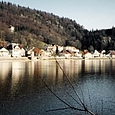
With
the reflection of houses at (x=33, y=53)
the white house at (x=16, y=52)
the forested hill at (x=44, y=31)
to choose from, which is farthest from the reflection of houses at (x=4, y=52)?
the forested hill at (x=44, y=31)

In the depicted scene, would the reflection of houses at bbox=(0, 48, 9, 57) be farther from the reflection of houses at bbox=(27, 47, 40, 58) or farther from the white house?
the reflection of houses at bbox=(27, 47, 40, 58)

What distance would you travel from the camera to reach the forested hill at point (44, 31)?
9531 cm

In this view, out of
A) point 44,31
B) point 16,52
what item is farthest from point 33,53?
point 44,31

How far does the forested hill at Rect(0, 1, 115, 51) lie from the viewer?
95312mm

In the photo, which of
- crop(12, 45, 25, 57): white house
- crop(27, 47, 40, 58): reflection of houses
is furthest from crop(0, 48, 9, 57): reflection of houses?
crop(27, 47, 40, 58): reflection of houses

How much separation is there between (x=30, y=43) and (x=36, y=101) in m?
76.7

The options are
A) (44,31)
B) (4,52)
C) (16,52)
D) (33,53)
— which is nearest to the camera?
(4,52)

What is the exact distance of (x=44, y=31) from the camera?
121m

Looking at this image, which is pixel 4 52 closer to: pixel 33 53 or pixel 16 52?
pixel 16 52

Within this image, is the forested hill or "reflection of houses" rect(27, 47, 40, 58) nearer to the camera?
"reflection of houses" rect(27, 47, 40, 58)

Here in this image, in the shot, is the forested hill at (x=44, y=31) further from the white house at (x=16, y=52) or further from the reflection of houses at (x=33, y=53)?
the white house at (x=16, y=52)

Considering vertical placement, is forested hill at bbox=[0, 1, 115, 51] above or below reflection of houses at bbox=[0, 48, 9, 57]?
above

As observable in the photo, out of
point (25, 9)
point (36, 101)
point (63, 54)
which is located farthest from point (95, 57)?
point (36, 101)

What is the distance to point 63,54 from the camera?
86562mm
